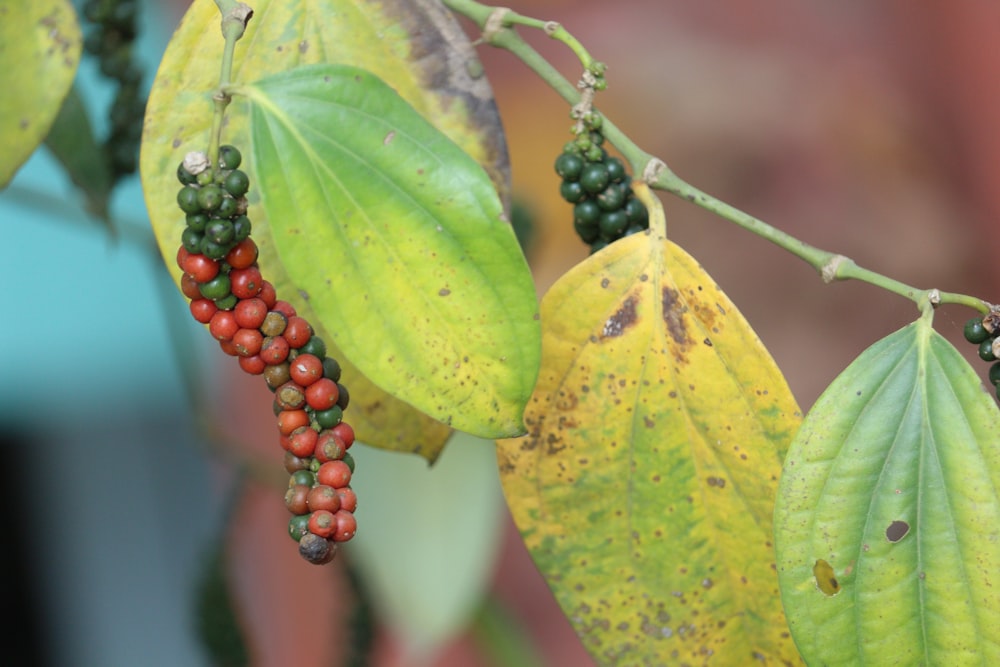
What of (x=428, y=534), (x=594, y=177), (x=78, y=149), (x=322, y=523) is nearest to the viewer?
(x=322, y=523)

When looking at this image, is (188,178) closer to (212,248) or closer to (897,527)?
(212,248)

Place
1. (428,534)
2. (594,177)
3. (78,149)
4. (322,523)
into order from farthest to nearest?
(428,534) < (78,149) < (594,177) < (322,523)

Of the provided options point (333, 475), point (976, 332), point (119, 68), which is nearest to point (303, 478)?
point (333, 475)

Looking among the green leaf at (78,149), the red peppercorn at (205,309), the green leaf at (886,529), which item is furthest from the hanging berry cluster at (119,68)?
the green leaf at (886,529)

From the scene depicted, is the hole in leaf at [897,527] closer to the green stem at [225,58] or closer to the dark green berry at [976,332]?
the dark green berry at [976,332]

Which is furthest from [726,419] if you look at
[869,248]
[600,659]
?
[869,248]
